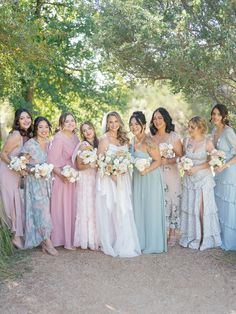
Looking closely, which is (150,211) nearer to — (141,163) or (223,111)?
(141,163)

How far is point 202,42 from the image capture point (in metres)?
7.37

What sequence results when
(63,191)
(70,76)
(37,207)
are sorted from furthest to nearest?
(70,76) < (63,191) < (37,207)

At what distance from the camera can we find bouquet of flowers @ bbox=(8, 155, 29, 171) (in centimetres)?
635

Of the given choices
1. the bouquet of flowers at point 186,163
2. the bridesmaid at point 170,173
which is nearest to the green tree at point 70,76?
the bridesmaid at point 170,173

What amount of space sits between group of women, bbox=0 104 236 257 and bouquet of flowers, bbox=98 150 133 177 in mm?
A: 85

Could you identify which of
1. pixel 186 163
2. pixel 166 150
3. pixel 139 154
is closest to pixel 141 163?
pixel 139 154

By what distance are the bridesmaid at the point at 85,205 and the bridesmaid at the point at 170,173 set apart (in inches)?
46.6

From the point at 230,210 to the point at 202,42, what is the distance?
2.80 metres

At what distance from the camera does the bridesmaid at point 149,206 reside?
690cm

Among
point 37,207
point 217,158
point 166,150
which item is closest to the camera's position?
point 37,207

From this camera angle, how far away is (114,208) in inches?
267

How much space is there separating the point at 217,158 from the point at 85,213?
2167 millimetres

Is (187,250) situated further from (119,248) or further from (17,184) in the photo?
(17,184)

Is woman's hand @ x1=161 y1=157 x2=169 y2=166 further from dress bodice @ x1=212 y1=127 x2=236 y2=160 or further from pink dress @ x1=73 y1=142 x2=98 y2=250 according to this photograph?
pink dress @ x1=73 y1=142 x2=98 y2=250
